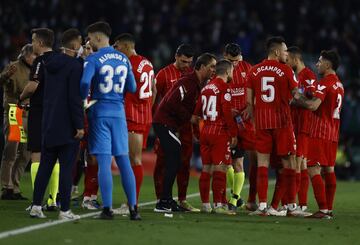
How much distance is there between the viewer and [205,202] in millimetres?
12773

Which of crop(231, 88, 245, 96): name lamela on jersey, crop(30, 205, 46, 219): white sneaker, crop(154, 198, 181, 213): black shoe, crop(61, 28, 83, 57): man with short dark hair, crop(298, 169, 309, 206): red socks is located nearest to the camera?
crop(30, 205, 46, 219): white sneaker

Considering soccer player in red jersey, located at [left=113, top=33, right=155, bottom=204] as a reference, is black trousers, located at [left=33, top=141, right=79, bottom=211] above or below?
below

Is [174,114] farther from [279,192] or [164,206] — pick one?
[279,192]

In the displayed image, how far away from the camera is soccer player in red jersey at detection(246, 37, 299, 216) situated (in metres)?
12.1

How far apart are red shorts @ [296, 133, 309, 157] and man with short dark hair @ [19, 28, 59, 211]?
3174 millimetres

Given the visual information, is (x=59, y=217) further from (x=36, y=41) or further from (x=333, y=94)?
(x=333, y=94)

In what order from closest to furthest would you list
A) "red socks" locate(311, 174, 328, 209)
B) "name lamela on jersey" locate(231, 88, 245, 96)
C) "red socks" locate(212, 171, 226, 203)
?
"red socks" locate(311, 174, 328, 209)
"red socks" locate(212, 171, 226, 203)
"name lamela on jersey" locate(231, 88, 245, 96)

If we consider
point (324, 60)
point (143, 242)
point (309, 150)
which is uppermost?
point (324, 60)

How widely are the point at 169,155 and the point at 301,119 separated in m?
1.81

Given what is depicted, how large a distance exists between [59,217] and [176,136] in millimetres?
2545

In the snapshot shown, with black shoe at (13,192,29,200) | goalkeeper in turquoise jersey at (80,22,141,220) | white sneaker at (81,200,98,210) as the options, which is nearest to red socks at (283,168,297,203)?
goalkeeper in turquoise jersey at (80,22,141,220)

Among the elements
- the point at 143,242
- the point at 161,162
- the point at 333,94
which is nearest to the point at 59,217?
the point at 143,242

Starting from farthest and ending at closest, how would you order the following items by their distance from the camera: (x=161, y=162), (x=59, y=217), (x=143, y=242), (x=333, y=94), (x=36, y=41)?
(x=161, y=162), (x=333, y=94), (x=36, y=41), (x=59, y=217), (x=143, y=242)

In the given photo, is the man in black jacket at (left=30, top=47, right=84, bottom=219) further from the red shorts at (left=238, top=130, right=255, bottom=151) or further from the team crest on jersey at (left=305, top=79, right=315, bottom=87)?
the red shorts at (left=238, top=130, right=255, bottom=151)
